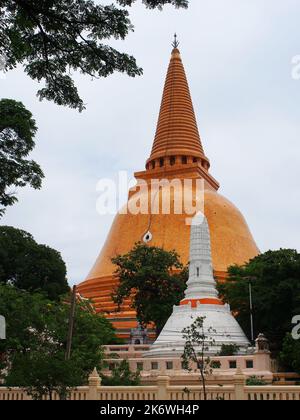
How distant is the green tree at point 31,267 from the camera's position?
3403 centimetres

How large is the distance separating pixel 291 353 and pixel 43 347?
26.8 feet

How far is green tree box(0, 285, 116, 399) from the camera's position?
43.6 feet

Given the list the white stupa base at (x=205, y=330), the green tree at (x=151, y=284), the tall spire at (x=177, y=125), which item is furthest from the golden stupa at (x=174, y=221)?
the white stupa base at (x=205, y=330)

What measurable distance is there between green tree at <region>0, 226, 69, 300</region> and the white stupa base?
422 inches

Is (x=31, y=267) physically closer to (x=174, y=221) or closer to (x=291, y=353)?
(x=174, y=221)

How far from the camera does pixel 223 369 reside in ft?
68.8

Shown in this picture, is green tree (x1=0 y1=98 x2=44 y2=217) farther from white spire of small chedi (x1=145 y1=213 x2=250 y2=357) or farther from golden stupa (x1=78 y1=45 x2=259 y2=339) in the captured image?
golden stupa (x1=78 y1=45 x2=259 y2=339)

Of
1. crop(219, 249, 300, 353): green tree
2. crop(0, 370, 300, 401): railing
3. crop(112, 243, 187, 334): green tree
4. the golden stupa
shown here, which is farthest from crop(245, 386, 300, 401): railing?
the golden stupa

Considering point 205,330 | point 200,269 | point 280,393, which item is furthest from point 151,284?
point 280,393

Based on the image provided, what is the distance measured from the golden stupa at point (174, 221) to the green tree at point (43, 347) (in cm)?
1140

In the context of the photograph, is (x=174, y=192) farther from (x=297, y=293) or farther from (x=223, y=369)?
(x=223, y=369)

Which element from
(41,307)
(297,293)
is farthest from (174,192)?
(41,307)

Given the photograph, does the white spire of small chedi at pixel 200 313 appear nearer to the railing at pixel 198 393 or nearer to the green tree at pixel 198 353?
the green tree at pixel 198 353

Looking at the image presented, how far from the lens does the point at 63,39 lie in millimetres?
8688
